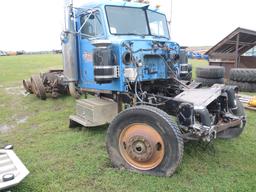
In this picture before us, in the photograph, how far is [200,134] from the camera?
3303 millimetres

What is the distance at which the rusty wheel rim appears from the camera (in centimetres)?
332

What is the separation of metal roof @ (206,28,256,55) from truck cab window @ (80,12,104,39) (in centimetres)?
740

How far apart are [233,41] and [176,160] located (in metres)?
9.22

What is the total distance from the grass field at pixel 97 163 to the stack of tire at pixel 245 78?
3.48m

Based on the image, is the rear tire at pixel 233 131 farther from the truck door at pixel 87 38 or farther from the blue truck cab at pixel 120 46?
the truck door at pixel 87 38

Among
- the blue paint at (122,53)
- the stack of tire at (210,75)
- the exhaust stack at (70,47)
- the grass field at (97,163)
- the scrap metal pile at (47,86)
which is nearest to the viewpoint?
the grass field at (97,163)

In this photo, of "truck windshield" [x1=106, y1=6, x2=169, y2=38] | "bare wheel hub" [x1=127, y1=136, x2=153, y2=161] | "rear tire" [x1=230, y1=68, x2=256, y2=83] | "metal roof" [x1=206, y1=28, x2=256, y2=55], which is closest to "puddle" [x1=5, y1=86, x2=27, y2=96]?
"truck windshield" [x1=106, y1=6, x2=169, y2=38]

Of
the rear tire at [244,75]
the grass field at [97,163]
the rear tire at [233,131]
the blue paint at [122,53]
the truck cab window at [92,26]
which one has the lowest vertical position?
the grass field at [97,163]

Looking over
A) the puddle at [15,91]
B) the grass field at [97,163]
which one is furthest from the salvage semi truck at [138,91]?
the puddle at [15,91]

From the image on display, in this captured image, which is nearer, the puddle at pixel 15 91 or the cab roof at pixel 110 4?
the cab roof at pixel 110 4

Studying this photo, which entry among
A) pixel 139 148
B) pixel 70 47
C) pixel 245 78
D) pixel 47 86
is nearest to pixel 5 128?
pixel 70 47

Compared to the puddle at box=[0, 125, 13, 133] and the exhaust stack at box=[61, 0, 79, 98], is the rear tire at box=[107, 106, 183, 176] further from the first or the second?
the puddle at box=[0, 125, 13, 133]

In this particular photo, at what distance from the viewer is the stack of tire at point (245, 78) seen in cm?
905

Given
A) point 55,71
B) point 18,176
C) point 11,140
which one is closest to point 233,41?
point 55,71
